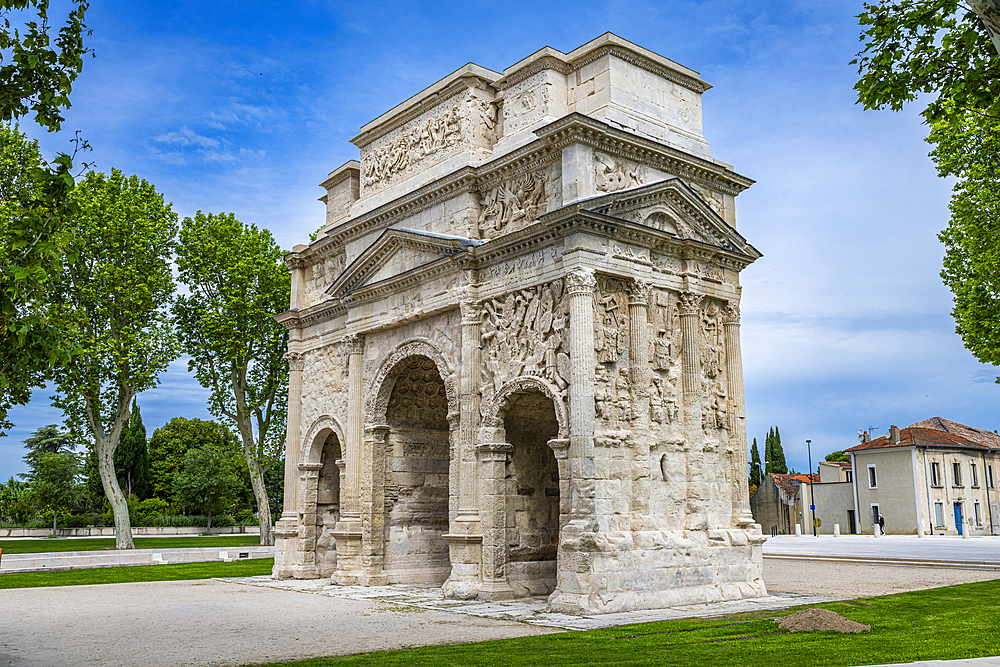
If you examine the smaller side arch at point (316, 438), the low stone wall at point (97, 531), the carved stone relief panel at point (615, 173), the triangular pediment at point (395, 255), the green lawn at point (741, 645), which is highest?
the carved stone relief panel at point (615, 173)

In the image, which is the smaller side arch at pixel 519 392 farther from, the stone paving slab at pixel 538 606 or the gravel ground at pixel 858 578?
the gravel ground at pixel 858 578

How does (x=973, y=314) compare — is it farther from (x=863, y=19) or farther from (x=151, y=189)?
(x=151, y=189)

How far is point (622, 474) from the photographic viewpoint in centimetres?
1448

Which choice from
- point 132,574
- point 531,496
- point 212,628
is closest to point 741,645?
point 531,496

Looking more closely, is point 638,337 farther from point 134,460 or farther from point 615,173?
point 134,460

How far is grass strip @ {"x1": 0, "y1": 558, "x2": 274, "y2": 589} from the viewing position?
22031 mm

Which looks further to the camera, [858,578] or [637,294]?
[858,578]

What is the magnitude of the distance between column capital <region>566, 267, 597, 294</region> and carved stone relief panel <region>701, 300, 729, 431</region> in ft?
10.9

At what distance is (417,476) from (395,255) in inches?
205

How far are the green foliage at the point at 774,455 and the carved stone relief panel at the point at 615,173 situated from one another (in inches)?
2533

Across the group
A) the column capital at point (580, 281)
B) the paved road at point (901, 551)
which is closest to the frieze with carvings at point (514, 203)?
the column capital at point (580, 281)

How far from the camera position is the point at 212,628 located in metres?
12.9

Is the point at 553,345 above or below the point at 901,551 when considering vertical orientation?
above

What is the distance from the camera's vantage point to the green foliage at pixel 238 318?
31922mm
